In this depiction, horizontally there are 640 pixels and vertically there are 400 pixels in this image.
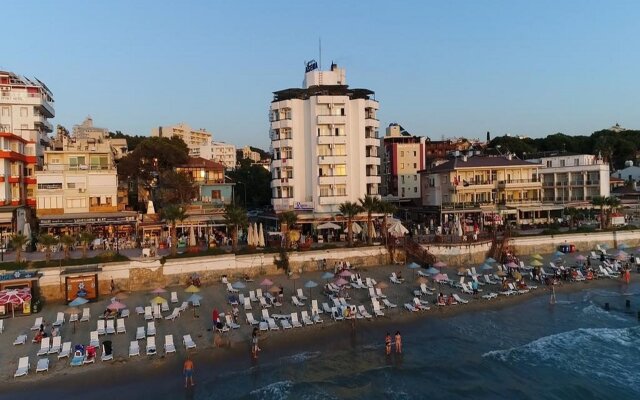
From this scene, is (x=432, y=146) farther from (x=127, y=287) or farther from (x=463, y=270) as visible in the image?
(x=127, y=287)

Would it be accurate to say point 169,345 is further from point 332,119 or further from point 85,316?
point 332,119

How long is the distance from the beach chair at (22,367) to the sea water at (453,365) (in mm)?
4619

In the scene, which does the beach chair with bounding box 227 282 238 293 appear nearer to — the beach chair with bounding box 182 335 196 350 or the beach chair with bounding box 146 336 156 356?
the beach chair with bounding box 182 335 196 350

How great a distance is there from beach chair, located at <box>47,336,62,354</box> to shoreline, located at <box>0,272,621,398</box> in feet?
6.68

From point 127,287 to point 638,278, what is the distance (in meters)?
44.1

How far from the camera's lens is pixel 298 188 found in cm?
5797

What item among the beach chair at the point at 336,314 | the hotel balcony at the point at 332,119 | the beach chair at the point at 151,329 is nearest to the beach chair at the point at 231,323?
the beach chair at the point at 151,329

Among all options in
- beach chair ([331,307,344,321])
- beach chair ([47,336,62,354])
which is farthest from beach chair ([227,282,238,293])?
beach chair ([47,336,62,354])

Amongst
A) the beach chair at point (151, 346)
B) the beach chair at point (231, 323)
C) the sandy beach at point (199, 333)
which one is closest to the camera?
the sandy beach at point (199, 333)

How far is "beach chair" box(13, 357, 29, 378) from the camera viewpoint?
23.3 m

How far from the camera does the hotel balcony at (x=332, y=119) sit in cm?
5603

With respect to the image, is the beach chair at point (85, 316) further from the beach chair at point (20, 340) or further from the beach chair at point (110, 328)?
the beach chair at point (20, 340)

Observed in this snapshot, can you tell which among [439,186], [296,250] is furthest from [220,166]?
[439,186]

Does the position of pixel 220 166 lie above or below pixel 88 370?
above
